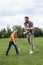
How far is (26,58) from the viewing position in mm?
17031

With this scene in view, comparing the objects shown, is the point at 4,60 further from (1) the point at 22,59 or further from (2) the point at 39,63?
(2) the point at 39,63

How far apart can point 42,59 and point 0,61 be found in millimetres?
1969

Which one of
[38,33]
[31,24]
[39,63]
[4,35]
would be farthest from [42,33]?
[39,63]

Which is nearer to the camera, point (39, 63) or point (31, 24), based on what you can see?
point (39, 63)

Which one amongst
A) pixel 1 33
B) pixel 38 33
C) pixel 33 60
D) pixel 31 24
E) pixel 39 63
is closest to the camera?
pixel 39 63

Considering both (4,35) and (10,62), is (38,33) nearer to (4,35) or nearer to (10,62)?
(4,35)

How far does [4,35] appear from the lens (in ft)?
189

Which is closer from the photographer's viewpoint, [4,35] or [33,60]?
[33,60]

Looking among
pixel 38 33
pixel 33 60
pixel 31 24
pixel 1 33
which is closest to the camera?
pixel 33 60

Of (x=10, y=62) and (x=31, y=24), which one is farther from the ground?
(x=31, y=24)

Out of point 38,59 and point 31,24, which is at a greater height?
point 31,24

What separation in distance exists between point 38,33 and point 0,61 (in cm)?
4592

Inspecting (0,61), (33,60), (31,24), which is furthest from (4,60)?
(31,24)

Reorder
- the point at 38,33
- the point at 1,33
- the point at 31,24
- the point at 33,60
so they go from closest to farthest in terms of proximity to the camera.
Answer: the point at 33,60, the point at 31,24, the point at 1,33, the point at 38,33
